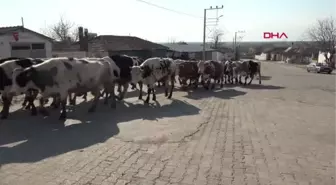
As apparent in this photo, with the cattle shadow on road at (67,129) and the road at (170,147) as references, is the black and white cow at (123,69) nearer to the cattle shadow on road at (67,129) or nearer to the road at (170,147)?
the cattle shadow on road at (67,129)

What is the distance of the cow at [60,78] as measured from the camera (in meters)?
9.49

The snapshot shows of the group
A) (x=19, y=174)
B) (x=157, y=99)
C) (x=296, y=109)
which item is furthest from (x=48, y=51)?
(x=19, y=174)

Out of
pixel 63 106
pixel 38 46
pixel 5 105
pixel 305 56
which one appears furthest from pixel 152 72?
pixel 305 56

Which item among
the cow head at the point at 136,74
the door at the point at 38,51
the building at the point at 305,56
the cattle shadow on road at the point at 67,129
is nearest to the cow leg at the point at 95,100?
the cattle shadow on road at the point at 67,129

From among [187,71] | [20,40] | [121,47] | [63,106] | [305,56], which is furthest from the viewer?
[305,56]

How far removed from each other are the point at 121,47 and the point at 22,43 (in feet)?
41.6

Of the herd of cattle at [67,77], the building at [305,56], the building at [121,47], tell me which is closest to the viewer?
the herd of cattle at [67,77]

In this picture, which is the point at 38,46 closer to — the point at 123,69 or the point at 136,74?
the point at 123,69

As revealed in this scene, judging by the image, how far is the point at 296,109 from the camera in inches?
500

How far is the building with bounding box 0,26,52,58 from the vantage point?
25.3 meters

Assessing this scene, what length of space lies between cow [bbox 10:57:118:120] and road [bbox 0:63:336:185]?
2.92 ft

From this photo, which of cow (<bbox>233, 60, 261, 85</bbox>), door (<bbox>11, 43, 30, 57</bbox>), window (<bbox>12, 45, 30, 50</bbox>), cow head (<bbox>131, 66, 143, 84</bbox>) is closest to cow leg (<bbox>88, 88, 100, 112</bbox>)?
cow head (<bbox>131, 66, 143, 84</bbox>)

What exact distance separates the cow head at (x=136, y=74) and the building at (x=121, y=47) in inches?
769

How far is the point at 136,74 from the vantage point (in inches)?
531
